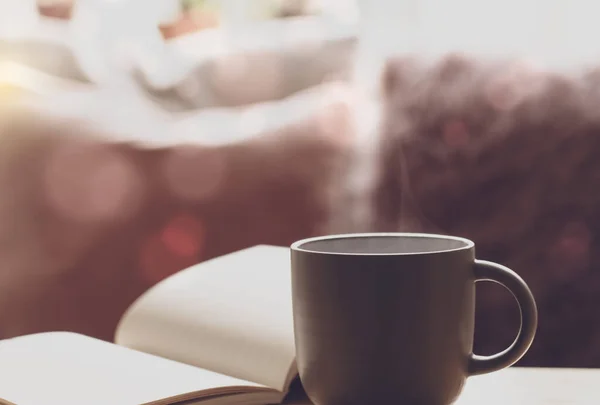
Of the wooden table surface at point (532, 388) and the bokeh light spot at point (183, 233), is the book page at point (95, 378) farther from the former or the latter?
the bokeh light spot at point (183, 233)

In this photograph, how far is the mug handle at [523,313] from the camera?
0.39 m

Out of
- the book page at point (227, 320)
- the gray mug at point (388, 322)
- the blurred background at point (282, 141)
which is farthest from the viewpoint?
the blurred background at point (282, 141)

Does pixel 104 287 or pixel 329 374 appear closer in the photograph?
pixel 329 374

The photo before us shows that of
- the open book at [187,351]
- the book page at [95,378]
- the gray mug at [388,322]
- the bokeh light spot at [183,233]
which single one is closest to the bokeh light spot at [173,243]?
the bokeh light spot at [183,233]

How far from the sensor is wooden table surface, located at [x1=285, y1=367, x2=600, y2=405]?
0.46 m

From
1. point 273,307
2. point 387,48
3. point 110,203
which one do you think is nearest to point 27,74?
point 110,203

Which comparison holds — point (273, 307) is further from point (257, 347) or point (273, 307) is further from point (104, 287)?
point (104, 287)

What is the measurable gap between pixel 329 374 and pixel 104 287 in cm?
60

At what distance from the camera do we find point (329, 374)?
381 mm

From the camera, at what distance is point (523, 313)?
400mm

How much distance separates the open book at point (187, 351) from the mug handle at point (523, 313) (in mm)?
136

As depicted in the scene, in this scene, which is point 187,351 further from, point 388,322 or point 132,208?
point 132,208

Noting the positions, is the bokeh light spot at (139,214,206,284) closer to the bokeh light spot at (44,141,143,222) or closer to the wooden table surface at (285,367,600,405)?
the bokeh light spot at (44,141,143,222)

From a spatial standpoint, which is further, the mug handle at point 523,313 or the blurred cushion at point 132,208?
the blurred cushion at point 132,208
